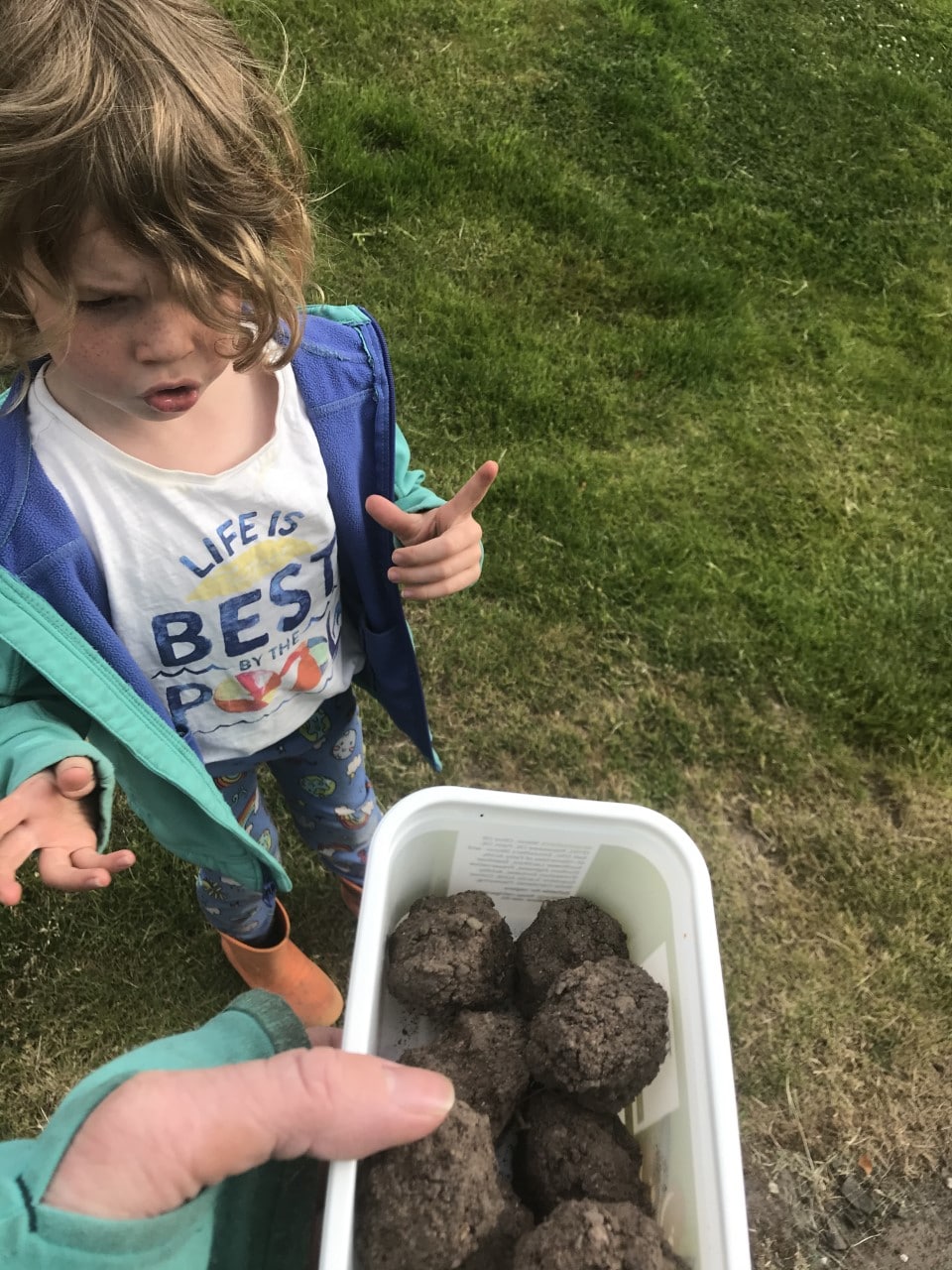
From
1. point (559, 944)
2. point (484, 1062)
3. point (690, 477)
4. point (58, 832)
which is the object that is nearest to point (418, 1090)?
point (484, 1062)

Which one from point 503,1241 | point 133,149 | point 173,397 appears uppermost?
point 133,149

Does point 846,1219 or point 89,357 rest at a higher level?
point 89,357

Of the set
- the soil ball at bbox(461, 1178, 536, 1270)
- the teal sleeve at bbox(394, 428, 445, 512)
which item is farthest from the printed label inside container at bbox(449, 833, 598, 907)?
the teal sleeve at bbox(394, 428, 445, 512)

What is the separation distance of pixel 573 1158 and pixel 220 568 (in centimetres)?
87

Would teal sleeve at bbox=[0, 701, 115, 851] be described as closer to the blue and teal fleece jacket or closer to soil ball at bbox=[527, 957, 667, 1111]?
the blue and teal fleece jacket

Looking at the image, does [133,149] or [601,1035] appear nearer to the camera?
[133,149]

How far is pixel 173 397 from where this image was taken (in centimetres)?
108

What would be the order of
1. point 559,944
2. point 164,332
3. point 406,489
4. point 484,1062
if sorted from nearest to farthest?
point 164,332
point 484,1062
point 559,944
point 406,489

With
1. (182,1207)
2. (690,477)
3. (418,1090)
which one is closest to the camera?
(182,1207)

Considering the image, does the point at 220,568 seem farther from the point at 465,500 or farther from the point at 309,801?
the point at 309,801

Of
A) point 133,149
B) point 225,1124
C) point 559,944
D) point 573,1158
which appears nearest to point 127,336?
point 133,149

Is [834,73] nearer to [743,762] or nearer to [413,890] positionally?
[743,762]

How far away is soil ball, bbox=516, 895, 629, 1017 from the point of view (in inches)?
47.1

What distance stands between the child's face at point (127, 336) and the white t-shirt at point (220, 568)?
0.11 meters
